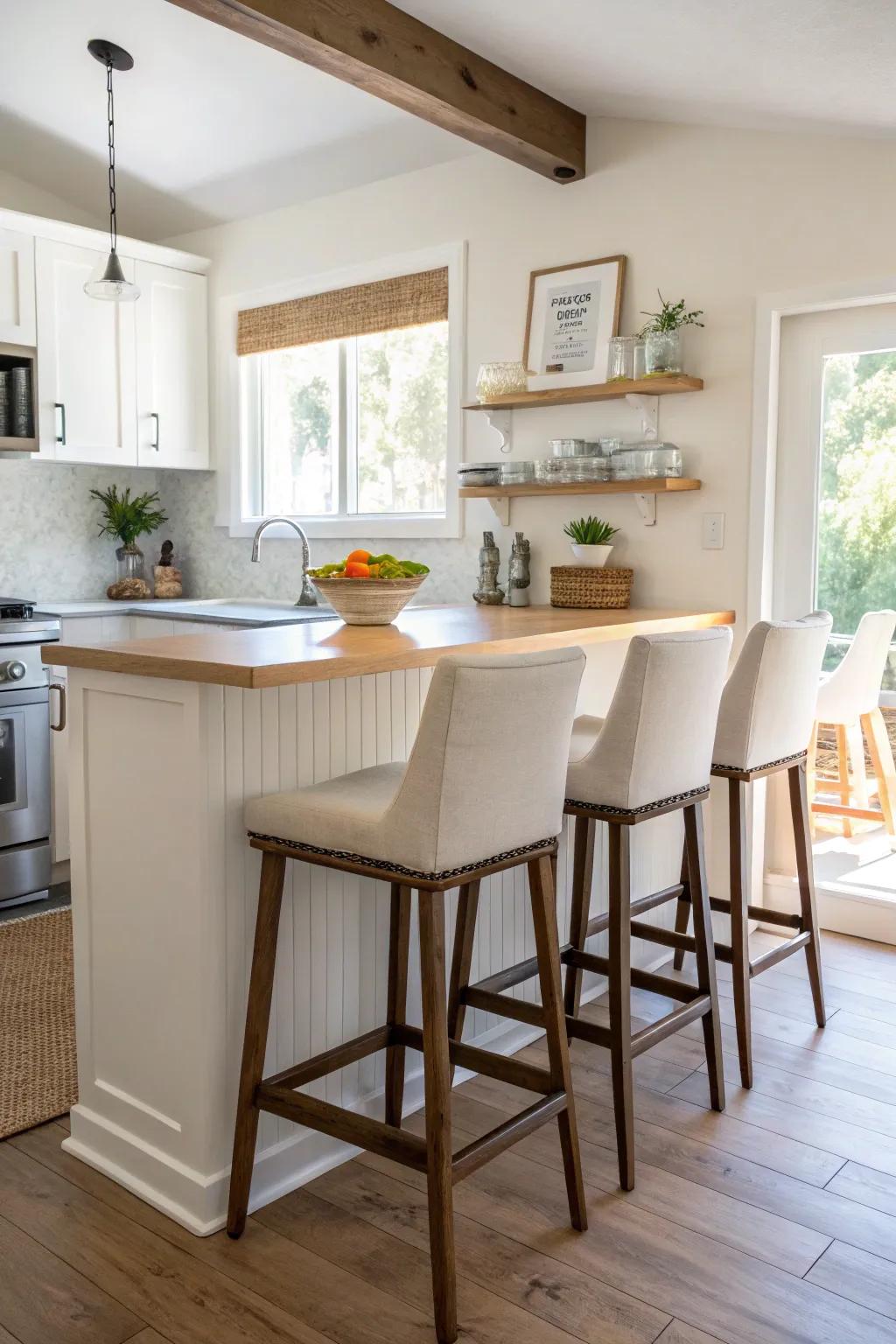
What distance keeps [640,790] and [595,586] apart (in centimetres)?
131

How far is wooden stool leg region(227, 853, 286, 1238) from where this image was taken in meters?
1.91

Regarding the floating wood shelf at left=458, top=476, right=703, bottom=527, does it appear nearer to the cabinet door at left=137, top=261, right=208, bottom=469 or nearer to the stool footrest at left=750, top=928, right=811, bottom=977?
the stool footrest at left=750, top=928, right=811, bottom=977

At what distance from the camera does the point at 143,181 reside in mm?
4469

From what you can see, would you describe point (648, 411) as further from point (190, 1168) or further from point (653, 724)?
point (190, 1168)

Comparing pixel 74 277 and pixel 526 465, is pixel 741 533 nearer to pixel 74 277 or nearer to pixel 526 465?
pixel 526 465

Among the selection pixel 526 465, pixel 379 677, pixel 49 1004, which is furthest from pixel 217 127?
pixel 49 1004

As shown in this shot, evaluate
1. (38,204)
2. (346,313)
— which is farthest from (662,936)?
(38,204)

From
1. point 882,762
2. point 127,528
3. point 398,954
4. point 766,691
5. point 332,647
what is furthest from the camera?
point 127,528

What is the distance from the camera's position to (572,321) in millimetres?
3533

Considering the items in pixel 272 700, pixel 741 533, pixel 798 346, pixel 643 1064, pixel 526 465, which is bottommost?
pixel 643 1064

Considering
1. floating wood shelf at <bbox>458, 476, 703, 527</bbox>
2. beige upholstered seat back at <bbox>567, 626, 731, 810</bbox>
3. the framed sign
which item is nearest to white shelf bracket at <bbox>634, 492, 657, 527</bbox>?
floating wood shelf at <bbox>458, 476, 703, 527</bbox>

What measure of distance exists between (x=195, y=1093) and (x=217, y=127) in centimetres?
333

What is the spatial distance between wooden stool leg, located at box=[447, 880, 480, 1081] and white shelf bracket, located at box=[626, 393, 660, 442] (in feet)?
5.43

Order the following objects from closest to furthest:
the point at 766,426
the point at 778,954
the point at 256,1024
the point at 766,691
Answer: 1. the point at 256,1024
2. the point at 766,691
3. the point at 778,954
4. the point at 766,426
